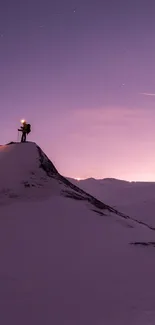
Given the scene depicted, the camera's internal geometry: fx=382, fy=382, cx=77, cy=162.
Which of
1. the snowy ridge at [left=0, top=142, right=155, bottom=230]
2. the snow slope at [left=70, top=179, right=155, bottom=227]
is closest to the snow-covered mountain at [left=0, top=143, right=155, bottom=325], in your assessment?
the snowy ridge at [left=0, top=142, right=155, bottom=230]

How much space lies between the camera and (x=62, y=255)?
1055 cm

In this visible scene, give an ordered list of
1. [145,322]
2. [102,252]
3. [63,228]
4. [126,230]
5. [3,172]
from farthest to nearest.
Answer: [3,172], [126,230], [63,228], [102,252], [145,322]

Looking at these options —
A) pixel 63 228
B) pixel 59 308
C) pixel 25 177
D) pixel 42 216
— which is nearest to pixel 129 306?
pixel 59 308

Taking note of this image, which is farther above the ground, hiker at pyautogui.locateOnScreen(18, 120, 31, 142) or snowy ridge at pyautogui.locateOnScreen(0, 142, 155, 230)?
hiker at pyautogui.locateOnScreen(18, 120, 31, 142)

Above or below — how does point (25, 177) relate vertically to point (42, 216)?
above

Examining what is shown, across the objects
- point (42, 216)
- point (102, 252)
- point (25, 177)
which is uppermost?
point (25, 177)

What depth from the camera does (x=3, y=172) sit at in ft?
48.2

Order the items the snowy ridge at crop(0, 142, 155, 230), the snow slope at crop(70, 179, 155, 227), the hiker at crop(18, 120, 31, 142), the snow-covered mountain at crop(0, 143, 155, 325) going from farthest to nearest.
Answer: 1. the snow slope at crop(70, 179, 155, 227)
2. the hiker at crop(18, 120, 31, 142)
3. the snowy ridge at crop(0, 142, 155, 230)
4. the snow-covered mountain at crop(0, 143, 155, 325)

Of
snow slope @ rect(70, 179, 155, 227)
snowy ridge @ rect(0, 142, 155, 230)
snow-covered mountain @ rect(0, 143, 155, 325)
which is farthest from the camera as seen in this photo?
snow slope @ rect(70, 179, 155, 227)

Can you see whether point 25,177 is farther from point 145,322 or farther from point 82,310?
point 145,322

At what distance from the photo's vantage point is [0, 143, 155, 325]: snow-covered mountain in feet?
26.3

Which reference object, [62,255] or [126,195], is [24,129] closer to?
[62,255]

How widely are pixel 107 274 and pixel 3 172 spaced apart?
653 cm

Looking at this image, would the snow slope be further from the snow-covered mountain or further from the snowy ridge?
the snow-covered mountain
